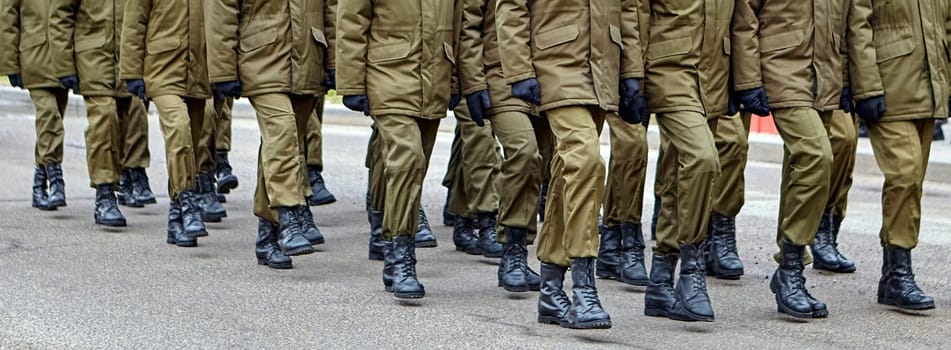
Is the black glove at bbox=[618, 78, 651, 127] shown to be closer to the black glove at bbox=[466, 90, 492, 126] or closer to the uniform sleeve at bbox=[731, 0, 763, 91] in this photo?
the uniform sleeve at bbox=[731, 0, 763, 91]

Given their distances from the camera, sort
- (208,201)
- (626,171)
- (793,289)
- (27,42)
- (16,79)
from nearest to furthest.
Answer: (793,289) → (626,171) → (208,201) → (27,42) → (16,79)

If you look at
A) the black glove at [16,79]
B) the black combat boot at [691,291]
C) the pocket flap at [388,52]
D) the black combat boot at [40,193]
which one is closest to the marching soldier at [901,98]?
the black combat boot at [691,291]

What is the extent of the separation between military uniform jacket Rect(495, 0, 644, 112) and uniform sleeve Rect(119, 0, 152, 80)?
300 cm

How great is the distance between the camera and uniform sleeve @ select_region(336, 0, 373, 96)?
716cm

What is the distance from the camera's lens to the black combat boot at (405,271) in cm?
704

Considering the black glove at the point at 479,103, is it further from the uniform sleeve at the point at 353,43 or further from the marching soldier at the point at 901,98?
the marching soldier at the point at 901,98

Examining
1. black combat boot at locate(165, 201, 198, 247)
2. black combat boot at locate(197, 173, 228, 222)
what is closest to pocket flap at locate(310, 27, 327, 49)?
black combat boot at locate(165, 201, 198, 247)

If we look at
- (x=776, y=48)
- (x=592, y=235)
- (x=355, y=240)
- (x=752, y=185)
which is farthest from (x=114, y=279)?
(x=752, y=185)

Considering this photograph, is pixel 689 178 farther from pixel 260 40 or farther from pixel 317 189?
pixel 317 189

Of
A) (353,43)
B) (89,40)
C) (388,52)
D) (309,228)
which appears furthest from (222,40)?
(89,40)

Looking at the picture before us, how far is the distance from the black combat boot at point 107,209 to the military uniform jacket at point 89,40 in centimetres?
60

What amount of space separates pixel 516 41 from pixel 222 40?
219cm

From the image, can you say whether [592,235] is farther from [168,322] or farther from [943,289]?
[943,289]

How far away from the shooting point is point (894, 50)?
7.22 m
